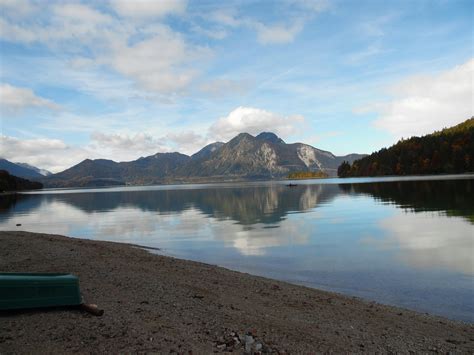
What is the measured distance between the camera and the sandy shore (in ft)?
31.7

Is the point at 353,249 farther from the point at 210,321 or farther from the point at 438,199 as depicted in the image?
the point at 438,199

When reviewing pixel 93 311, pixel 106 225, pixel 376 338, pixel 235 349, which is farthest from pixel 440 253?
pixel 106 225

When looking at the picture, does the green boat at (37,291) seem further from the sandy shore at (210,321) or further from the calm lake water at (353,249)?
the calm lake water at (353,249)

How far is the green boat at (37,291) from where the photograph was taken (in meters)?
10.5

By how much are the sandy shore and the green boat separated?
291 mm

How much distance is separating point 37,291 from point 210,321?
502 centimetres

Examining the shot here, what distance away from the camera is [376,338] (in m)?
11.7

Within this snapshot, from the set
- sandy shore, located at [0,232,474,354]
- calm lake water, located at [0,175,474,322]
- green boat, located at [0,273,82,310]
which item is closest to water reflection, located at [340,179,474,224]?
calm lake water, located at [0,175,474,322]

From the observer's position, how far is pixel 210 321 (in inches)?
464

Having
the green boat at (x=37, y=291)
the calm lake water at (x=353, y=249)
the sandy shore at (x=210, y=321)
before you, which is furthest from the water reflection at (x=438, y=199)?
the green boat at (x=37, y=291)

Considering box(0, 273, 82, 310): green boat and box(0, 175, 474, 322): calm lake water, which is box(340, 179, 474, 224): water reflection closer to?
box(0, 175, 474, 322): calm lake water

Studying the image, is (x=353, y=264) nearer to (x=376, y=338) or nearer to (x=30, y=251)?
(x=376, y=338)

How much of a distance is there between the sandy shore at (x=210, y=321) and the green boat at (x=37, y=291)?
29 cm

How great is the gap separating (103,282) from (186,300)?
4047 mm
